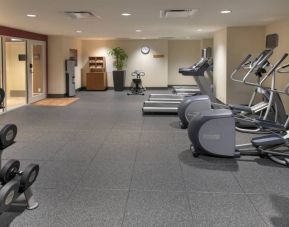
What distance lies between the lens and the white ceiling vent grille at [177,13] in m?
6.02

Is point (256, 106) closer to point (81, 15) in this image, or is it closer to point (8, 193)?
point (81, 15)

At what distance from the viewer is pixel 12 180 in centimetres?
270

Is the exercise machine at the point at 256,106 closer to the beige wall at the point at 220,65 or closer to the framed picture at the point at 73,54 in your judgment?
the beige wall at the point at 220,65

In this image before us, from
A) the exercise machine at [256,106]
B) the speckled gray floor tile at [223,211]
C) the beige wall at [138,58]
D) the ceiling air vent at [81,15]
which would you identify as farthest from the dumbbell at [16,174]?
the beige wall at [138,58]

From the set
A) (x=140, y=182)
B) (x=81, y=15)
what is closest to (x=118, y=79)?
(x=81, y=15)

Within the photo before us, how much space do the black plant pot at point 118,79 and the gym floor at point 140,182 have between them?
7772mm

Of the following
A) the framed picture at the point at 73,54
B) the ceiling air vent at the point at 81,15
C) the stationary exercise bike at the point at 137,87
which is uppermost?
the ceiling air vent at the point at 81,15

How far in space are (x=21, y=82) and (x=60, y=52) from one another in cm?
192

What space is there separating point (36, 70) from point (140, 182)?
27.6 ft

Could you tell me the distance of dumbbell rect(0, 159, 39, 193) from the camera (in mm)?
2709

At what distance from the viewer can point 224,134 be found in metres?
4.48

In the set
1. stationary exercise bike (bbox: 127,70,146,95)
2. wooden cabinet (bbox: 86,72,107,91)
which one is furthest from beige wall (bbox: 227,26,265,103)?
wooden cabinet (bbox: 86,72,107,91)

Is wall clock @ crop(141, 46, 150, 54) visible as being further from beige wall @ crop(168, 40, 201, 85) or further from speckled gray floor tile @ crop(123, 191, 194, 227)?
speckled gray floor tile @ crop(123, 191, 194, 227)

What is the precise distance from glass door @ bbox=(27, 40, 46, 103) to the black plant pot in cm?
350
